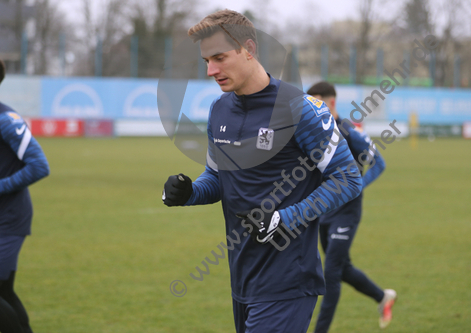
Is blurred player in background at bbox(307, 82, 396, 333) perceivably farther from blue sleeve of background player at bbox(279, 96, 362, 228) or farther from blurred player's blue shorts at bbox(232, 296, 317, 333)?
blue sleeve of background player at bbox(279, 96, 362, 228)

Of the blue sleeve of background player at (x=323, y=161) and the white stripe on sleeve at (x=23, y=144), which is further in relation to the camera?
the white stripe on sleeve at (x=23, y=144)

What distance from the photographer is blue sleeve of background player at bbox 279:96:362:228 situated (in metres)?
2.55

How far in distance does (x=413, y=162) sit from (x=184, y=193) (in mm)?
20741

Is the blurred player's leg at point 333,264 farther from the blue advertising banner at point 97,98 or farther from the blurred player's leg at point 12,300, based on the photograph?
the blue advertising banner at point 97,98

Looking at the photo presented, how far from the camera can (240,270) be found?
274 cm

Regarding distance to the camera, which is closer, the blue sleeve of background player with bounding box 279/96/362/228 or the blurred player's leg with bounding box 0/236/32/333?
the blue sleeve of background player with bounding box 279/96/362/228

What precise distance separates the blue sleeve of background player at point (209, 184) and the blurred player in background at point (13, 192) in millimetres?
1476

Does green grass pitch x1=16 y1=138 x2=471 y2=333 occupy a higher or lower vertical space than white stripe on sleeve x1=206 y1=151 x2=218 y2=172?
lower

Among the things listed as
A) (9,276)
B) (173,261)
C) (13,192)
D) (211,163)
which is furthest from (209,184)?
(173,261)

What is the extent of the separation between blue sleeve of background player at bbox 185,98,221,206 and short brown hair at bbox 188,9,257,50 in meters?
0.42

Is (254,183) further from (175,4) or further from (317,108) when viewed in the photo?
(175,4)

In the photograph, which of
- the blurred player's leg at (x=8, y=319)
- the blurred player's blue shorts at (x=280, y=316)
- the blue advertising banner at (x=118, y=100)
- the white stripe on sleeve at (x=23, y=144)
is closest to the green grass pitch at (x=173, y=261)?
the blurred player's leg at (x=8, y=319)

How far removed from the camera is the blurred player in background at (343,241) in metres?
4.74

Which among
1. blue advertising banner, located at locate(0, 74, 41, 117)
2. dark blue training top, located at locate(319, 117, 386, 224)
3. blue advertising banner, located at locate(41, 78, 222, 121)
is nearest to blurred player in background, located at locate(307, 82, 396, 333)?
dark blue training top, located at locate(319, 117, 386, 224)
